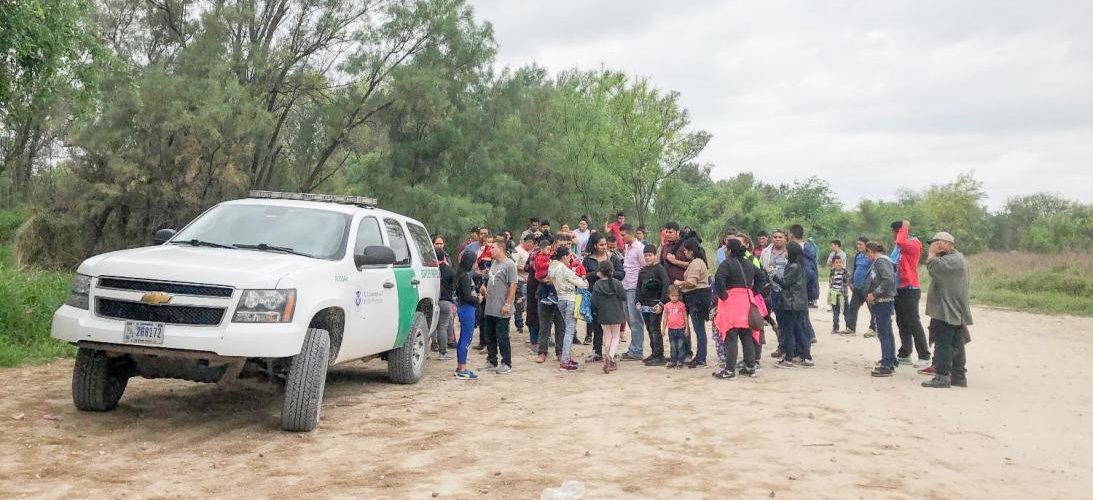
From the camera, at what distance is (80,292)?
637 centimetres

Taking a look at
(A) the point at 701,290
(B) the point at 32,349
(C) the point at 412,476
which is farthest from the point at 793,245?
(B) the point at 32,349

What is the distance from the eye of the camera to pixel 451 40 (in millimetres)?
24875

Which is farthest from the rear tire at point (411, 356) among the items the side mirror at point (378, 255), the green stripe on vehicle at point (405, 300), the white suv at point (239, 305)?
the side mirror at point (378, 255)

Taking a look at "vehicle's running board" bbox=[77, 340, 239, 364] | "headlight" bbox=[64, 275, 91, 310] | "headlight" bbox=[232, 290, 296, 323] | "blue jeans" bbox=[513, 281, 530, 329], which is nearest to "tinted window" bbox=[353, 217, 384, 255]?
"headlight" bbox=[232, 290, 296, 323]

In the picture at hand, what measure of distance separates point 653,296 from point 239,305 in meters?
6.16

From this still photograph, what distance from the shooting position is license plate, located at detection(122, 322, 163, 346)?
6.01 metres

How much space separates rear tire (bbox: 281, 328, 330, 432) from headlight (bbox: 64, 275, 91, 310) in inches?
63.7

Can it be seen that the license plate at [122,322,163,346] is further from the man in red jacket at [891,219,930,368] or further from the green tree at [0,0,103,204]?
the man in red jacket at [891,219,930,368]

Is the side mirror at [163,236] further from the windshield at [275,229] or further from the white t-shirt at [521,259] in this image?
the white t-shirt at [521,259]

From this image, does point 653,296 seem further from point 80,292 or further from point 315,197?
point 80,292

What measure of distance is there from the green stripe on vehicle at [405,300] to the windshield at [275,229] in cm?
94

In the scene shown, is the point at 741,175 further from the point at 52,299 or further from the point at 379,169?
the point at 52,299

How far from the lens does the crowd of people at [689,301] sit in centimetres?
979

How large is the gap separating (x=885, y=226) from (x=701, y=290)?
191ft
